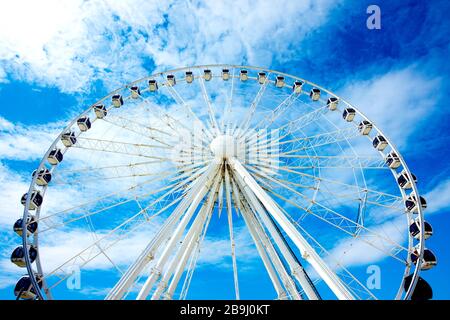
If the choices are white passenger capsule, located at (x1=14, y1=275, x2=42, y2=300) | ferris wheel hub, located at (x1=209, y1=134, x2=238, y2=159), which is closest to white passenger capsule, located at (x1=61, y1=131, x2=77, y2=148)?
white passenger capsule, located at (x1=14, y1=275, x2=42, y2=300)

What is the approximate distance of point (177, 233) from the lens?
12547mm

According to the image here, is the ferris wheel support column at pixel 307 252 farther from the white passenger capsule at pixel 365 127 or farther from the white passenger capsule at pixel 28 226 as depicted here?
the white passenger capsule at pixel 28 226

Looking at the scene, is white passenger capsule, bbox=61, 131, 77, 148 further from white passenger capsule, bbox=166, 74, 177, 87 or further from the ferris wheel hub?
the ferris wheel hub

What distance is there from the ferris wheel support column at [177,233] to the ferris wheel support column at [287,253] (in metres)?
1.67

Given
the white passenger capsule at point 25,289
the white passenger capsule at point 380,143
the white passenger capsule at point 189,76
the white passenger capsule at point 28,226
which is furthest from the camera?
the white passenger capsule at point 189,76

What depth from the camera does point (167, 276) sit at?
467 inches

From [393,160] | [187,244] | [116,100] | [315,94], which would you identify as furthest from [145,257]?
[315,94]

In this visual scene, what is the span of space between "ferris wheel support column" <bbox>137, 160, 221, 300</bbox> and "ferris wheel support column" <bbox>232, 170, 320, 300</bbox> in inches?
65.8

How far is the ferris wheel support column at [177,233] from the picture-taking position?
35.0 feet

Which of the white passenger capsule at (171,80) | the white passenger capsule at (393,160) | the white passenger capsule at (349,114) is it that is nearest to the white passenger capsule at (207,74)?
the white passenger capsule at (171,80)

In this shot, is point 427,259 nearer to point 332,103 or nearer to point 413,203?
point 413,203

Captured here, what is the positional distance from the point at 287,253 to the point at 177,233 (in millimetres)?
4606

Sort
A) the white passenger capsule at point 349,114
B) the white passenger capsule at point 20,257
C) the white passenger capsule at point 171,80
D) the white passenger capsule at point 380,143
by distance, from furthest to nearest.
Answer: the white passenger capsule at point 171,80, the white passenger capsule at point 349,114, the white passenger capsule at point 380,143, the white passenger capsule at point 20,257
